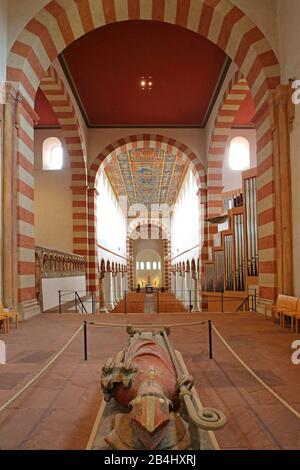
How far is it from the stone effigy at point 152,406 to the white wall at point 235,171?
530 inches

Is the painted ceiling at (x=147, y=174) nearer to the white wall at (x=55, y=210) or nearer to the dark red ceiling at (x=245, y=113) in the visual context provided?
the white wall at (x=55, y=210)

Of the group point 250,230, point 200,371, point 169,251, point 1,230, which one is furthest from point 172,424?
point 169,251

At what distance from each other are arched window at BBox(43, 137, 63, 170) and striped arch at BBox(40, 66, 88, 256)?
1222 mm

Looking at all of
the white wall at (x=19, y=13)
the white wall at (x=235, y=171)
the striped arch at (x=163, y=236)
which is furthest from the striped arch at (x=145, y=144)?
the striped arch at (x=163, y=236)

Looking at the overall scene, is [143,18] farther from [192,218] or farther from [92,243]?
[192,218]

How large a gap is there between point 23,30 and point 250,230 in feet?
24.0

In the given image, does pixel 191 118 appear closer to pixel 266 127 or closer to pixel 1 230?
pixel 266 127

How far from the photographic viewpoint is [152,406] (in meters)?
1.72

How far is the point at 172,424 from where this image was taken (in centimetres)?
178

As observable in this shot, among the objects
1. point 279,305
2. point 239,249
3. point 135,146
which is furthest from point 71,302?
point 135,146

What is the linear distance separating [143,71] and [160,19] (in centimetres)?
292

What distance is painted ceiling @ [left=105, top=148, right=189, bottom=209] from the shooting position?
1989cm

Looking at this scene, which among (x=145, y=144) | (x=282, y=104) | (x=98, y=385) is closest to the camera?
(x=98, y=385)

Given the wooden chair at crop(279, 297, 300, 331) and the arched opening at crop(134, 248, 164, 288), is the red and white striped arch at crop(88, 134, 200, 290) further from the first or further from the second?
the arched opening at crop(134, 248, 164, 288)
